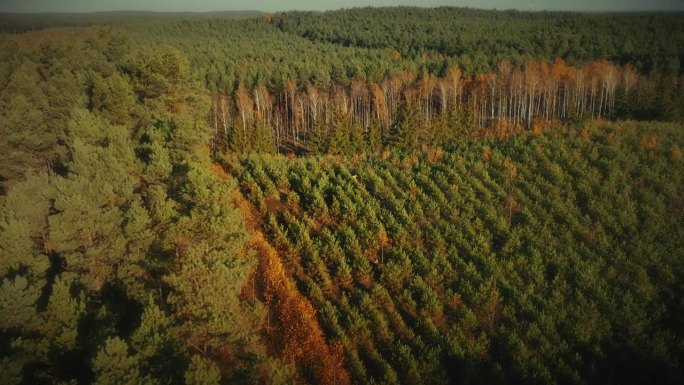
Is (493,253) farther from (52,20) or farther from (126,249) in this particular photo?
(52,20)

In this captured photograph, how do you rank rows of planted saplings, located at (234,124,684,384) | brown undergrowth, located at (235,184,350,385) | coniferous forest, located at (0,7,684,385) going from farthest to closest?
1. rows of planted saplings, located at (234,124,684,384)
2. brown undergrowth, located at (235,184,350,385)
3. coniferous forest, located at (0,7,684,385)

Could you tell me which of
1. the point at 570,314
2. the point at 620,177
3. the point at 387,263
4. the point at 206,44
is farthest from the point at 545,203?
the point at 206,44

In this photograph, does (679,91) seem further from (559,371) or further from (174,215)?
(174,215)

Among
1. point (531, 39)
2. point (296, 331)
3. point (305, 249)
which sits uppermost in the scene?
point (531, 39)

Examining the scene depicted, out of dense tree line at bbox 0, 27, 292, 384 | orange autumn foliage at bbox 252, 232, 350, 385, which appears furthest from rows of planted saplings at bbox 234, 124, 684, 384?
dense tree line at bbox 0, 27, 292, 384

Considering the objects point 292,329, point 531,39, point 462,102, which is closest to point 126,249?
point 292,329

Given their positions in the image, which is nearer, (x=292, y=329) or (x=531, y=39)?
(x=292, y=329)

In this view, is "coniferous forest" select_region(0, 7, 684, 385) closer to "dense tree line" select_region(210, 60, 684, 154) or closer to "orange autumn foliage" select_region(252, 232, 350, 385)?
"orange autumn foliage" select_region(252, 232, 350, 385)
